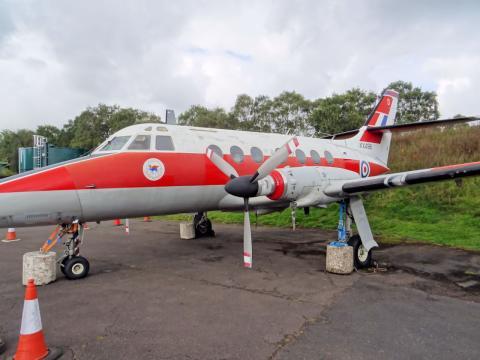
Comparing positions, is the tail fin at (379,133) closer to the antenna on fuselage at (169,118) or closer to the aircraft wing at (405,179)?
the aircraft wing at (405,179)

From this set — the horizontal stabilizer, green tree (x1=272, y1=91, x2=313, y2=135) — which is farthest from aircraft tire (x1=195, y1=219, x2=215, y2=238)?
green tree (x1=272, y1=91, x2=313, y2=135)

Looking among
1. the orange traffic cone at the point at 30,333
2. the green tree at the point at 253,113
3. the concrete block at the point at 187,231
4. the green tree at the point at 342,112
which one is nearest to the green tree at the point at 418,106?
the green tree at the point at 342,112

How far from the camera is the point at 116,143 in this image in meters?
7.75

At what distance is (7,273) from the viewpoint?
26.0ft

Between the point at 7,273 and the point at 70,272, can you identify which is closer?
the point at 70,272

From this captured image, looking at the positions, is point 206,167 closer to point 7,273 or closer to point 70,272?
point 70,272

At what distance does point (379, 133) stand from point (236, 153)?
716 centimetres

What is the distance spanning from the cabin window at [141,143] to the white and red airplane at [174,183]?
0.07 ft

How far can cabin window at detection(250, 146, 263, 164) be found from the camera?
9.55 m

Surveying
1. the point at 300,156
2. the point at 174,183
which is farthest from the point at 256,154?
the point at 174,183

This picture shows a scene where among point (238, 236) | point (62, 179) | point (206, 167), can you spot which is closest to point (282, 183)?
point (206, 167)

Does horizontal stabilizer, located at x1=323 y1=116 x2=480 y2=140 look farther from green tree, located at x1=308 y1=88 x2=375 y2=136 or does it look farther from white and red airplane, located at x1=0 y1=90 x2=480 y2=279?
green tree, located at x1=308 y1=88 x2=375 y2=136

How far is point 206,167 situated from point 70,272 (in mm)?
3798

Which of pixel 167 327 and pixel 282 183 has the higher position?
pixel 282 183
